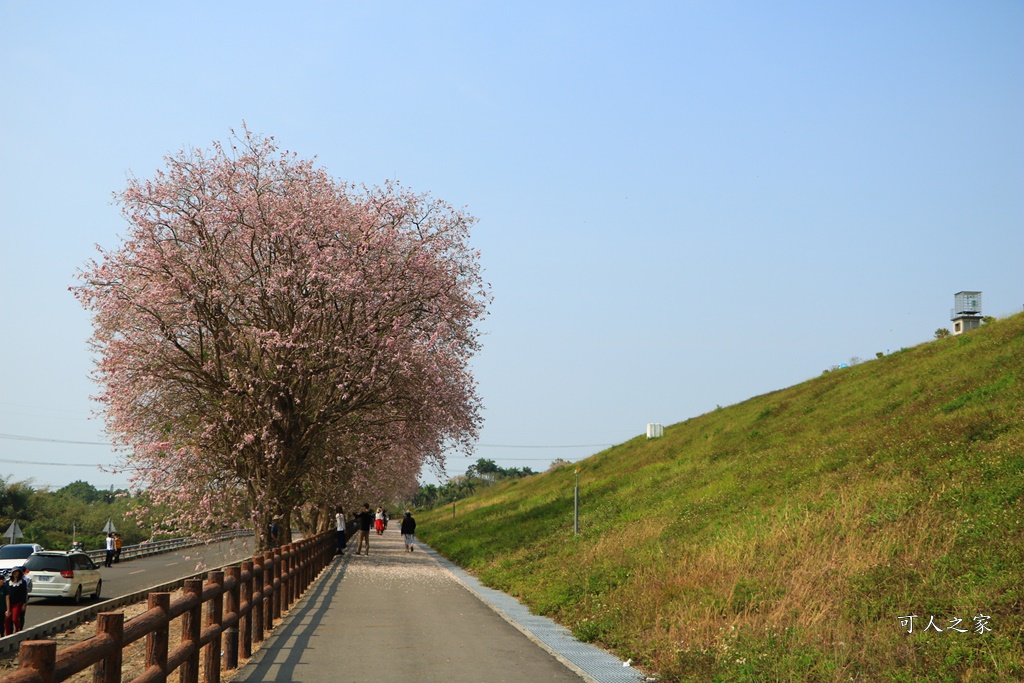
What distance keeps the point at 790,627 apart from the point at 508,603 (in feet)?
30.8

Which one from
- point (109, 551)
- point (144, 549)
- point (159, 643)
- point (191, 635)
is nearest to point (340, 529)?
point (109, 551)

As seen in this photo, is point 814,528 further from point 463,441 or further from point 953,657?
point 463,441

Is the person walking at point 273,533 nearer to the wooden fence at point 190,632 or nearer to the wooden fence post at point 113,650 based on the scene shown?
the wooden fence at point 190,632

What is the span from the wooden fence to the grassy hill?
188 inches

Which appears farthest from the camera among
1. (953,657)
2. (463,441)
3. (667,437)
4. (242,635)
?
(667,437)

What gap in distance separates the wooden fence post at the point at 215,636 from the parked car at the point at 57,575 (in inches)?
732

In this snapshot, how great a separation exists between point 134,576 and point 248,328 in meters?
15.3

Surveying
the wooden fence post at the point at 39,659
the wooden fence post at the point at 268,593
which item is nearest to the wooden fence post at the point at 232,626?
the wooden fence post at the point at 268,593

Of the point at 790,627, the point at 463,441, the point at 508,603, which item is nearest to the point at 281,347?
the point at 463,441

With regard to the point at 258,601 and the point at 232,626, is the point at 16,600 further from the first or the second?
the point at 232,626

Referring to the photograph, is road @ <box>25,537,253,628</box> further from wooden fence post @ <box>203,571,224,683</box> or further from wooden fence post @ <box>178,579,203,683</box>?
wooden fence post @ <box>178,579,203,683</box>

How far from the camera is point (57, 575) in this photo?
27422 millimetres

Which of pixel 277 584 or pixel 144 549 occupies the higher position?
pixel 144 549

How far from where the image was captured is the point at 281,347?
29.2 metres
